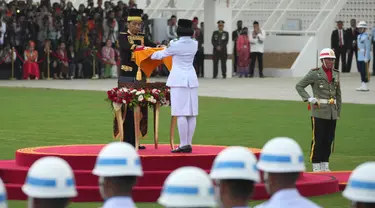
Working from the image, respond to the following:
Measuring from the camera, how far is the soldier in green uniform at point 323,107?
16594 millimetres

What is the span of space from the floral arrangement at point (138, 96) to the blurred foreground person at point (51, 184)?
32.2 feet

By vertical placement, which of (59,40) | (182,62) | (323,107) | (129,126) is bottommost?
(129,126)

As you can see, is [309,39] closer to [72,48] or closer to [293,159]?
[72,48]

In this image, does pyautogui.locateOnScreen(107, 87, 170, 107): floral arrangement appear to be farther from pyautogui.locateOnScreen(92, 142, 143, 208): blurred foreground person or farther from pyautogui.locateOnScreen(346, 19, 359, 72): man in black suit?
pyautogui.locateOnScreen(346, 19, 359, 72): man in black suit

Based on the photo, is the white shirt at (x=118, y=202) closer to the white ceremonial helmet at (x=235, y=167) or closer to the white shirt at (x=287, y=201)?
the white ceremonial helmet at (x=235, y=167)

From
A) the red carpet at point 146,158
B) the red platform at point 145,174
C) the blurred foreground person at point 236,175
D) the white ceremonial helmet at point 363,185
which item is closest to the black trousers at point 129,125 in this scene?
the red carpet at point 146,158

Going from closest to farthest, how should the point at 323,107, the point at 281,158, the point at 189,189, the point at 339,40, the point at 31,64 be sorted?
1. the point at 189,189
2. the point at 281,158
3. the point at 323,107
4. the point at 31,64
5. the point at 339,40

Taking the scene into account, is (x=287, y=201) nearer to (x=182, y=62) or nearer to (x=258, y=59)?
(x=182, y=62)

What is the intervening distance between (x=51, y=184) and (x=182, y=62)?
9.48 m

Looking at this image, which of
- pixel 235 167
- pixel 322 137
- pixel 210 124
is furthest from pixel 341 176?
pixel 235 167

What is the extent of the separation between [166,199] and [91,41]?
1385 inches

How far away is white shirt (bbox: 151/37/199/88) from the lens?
15.5 metres

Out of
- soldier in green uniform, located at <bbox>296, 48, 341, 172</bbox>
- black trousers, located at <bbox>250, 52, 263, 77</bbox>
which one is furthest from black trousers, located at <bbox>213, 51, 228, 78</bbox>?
soldier in green uniform, located at <bbox>296, 48, 341, 172</bbox>

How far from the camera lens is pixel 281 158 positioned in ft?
22.2
